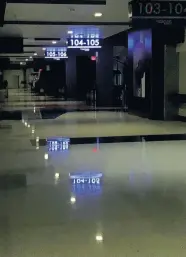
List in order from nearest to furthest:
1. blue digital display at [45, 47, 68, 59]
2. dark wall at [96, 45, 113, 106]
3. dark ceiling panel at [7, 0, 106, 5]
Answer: dark ceiling panel at [7, 0, 106, 5]
dark wall at [96, 45, 113, 106]
blue digital display at [45, 47, 68, 59]

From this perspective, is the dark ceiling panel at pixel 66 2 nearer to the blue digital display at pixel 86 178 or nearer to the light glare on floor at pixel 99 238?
the blue digital display at pixel 86 178

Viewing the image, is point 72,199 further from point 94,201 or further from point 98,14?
point 98,14

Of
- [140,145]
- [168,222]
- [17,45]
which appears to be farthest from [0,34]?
[168,222]

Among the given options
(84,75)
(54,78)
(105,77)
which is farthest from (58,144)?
(54,78)

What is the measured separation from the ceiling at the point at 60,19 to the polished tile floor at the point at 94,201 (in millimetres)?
4714

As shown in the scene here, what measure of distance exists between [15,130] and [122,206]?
8426mm

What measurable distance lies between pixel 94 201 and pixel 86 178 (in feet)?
4.18

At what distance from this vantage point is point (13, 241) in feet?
13.3

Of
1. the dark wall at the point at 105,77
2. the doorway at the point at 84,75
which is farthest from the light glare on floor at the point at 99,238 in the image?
the doorway at the point at 84,75

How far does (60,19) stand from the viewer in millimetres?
15336

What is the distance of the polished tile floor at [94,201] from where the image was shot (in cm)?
395

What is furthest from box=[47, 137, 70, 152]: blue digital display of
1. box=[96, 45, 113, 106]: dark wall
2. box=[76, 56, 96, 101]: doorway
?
box=[76, 56, 96, 101]: doorway

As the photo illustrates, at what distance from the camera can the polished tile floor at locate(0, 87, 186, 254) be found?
3.95 metres

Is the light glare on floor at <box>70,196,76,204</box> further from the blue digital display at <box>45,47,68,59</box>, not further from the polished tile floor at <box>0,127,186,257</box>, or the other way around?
the blue digital display at <box>45,47,68,59</box>
